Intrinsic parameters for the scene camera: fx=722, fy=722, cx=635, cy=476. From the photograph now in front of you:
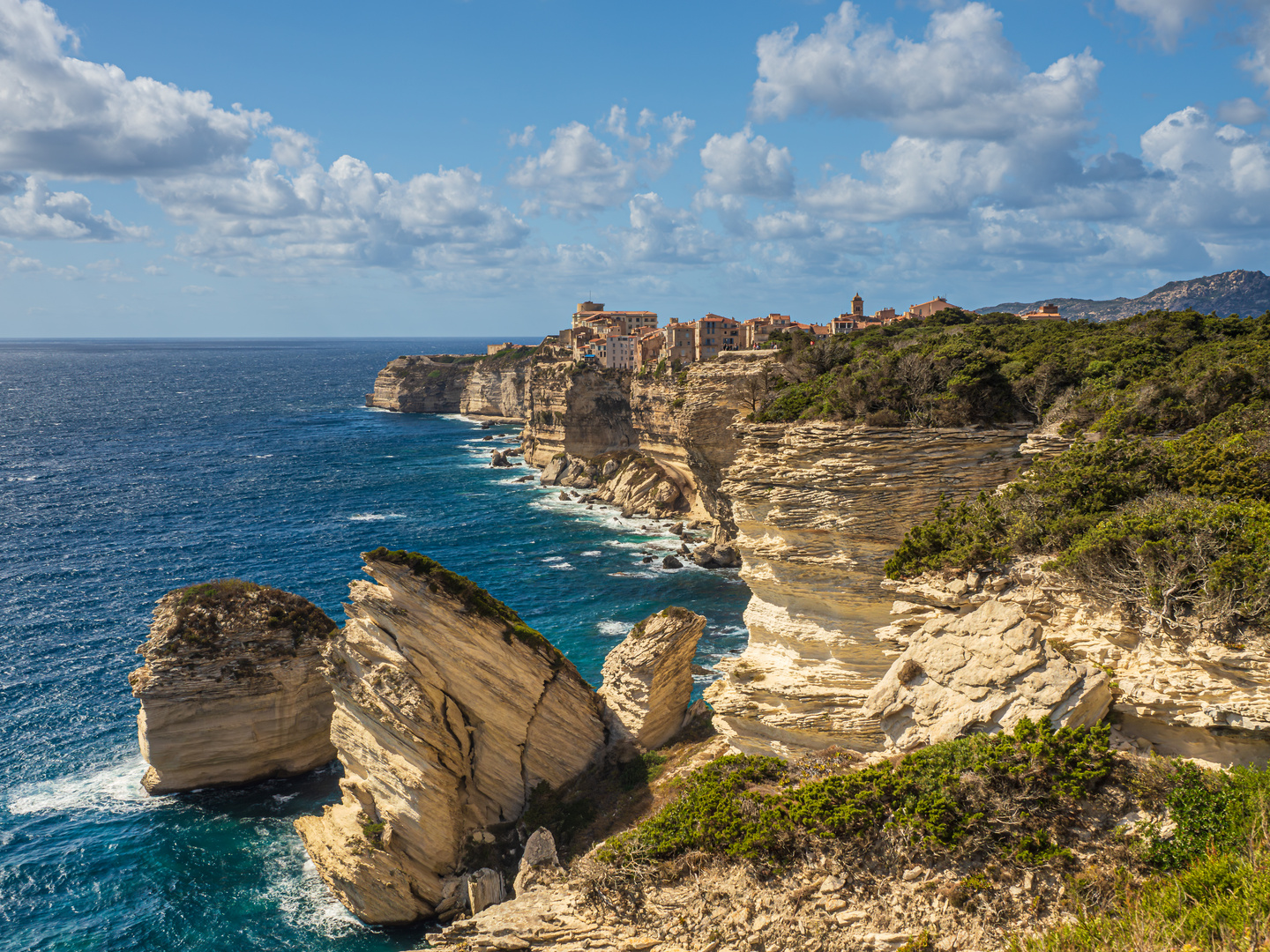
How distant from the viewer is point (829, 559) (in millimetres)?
20562

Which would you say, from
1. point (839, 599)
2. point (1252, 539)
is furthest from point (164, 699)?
point (1252, 539)

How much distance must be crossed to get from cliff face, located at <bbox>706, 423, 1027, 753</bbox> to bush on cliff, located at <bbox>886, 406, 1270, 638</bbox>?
3.60ft

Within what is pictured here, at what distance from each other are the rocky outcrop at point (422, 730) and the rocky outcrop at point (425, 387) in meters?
129

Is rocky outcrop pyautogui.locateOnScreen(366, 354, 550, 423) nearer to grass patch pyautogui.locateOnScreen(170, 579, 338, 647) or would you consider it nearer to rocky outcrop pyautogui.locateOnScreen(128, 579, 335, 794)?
grass patch pyautogui.locateOnScreen(170, 579, 338, 647)

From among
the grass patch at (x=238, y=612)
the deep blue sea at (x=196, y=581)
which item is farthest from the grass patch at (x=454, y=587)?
the deep blue sea at (x=196, y=581)

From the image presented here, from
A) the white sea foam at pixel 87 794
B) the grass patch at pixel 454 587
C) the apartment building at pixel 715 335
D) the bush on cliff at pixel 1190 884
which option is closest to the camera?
the bush on cliff at pixel 1190 884

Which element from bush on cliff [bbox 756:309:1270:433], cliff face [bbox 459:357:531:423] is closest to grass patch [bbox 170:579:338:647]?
bush on cliff [bbox 756:309:1270:433]

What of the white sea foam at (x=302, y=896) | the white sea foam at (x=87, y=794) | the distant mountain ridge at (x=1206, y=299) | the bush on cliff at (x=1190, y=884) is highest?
the distant mountain ridge at (x=1206, y=299)

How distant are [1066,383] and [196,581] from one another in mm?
52806

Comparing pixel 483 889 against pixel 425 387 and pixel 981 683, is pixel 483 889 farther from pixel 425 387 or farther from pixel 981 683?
pixel 425 387

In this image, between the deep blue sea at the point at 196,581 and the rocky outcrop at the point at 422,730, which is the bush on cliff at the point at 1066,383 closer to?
the rocky outcrop at the point at 422,730

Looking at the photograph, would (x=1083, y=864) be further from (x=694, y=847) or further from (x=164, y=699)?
(x=164, y=699)

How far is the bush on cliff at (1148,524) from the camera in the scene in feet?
42.6

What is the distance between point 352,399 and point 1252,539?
17530 centimetres
